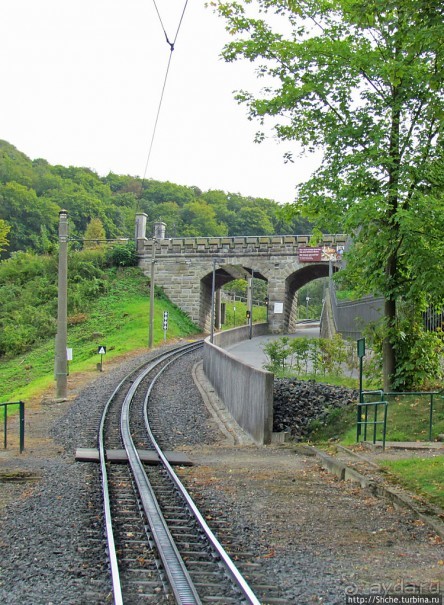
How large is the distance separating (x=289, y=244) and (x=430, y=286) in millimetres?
42302

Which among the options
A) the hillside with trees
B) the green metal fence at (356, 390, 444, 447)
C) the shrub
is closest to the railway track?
the green metal fence at (356, 390, 444, 447)

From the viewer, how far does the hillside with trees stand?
89.8 m

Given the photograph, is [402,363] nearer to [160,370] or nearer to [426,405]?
[426,405]

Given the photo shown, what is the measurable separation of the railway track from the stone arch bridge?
4289cm

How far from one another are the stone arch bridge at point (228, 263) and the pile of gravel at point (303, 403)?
33.1 m

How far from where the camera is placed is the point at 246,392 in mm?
18219

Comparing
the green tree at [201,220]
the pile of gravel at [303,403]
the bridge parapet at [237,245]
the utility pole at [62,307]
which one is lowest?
the pile of gravel at [303,403]

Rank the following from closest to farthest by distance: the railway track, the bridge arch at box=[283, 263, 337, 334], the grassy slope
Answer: the railway track < the grassy slope < the bridge arch at box=[283, 263, 337, 334]

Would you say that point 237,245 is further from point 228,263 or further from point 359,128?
point 359,128

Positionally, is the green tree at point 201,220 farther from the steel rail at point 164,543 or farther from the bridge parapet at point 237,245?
the steel rail at point 164,543

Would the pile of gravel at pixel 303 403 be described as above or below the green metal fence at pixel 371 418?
below

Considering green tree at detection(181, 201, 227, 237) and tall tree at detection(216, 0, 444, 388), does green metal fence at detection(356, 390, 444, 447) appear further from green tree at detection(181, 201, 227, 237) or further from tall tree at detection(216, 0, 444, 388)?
green tree at detection(181, 201, 227, 237)

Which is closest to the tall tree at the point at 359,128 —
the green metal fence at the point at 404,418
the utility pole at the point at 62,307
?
the green metal fence at the point at 404,418

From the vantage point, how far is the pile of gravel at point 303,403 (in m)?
19.7
